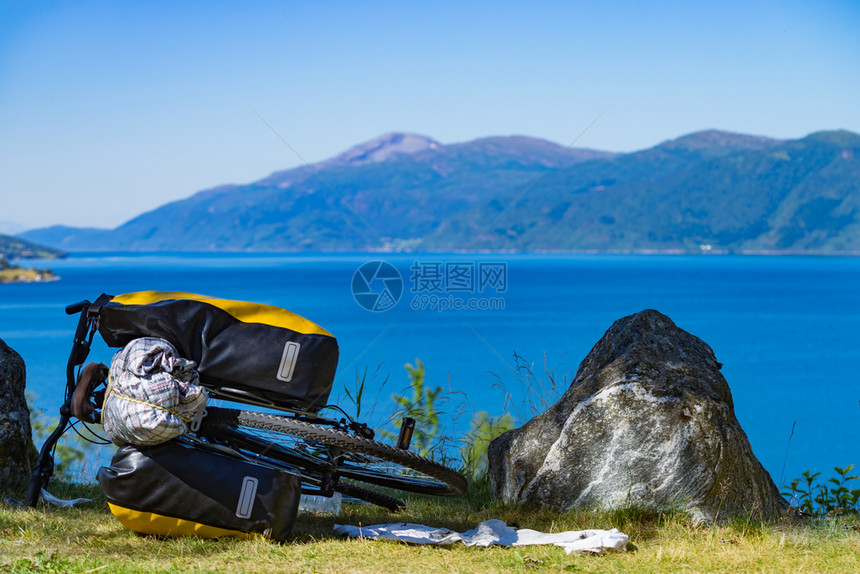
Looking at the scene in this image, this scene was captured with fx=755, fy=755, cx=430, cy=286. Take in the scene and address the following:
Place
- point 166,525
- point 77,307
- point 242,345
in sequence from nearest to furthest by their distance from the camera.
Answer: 1. point 166,525
2. point 242,345
3. point 77,307

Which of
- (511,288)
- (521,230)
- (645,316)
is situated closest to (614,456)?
(645,316)

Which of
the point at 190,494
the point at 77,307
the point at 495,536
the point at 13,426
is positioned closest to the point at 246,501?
the point at 190,494

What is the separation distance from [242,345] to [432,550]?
144 centimetres

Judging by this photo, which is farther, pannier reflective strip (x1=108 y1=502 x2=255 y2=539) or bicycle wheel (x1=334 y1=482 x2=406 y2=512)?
bicycle wheel (x1=334 y1=482 x2=406 y2=512)

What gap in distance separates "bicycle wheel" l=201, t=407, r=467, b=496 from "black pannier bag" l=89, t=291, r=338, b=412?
5.4 inches

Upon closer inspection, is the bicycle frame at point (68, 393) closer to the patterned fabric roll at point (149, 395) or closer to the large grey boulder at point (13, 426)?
the patterned fabric roll at point (149, 395)

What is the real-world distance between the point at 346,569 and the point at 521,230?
640ft

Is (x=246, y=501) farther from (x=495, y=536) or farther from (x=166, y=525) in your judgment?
(x=495, y=536)

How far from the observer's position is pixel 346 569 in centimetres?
345

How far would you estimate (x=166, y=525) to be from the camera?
382 centimetres

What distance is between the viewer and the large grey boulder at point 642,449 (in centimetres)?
432

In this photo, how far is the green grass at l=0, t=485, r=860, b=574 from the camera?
3.50m

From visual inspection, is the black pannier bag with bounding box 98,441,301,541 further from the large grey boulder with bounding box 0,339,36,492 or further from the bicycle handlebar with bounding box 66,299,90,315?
the large grey boulder with bounding box 0,339,36,492

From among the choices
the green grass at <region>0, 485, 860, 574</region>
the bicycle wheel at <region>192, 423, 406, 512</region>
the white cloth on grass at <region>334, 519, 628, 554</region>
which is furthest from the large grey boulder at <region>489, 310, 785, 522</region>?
the bicycle wheel at <region>192, 423, 406, 512</region>
